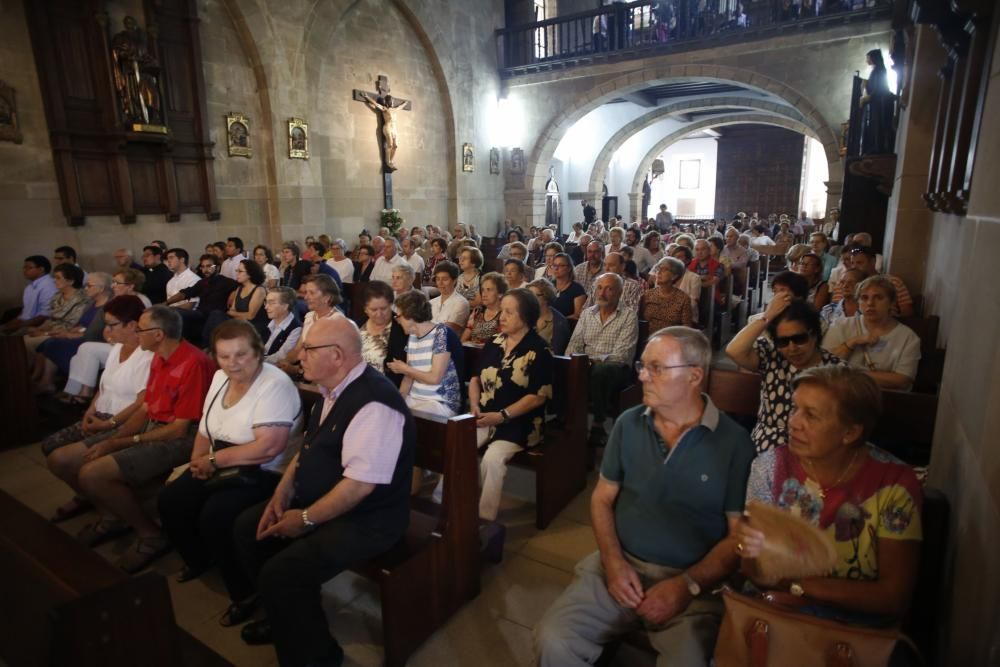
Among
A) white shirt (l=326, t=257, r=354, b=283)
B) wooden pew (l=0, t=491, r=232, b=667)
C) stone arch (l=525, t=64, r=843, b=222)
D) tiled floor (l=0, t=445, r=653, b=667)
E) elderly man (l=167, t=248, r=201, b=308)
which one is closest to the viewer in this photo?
wooden pew (l=0, t=491, r=232, b=667)

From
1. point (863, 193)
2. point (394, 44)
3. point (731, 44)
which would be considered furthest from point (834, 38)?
point (394, 44)

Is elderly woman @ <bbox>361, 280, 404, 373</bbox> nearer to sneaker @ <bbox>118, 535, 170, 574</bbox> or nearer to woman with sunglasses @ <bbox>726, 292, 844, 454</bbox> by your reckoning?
sneaker @ <bbox>118, 535, 170, 574</bbox>

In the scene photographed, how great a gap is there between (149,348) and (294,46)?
775cm

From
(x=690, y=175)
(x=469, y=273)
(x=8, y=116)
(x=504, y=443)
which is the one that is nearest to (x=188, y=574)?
(x=504, y=443)

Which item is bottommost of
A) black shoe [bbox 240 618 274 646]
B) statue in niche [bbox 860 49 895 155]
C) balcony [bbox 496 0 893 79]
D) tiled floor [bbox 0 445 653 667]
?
tiled floor [bbox 0 445 653 667]

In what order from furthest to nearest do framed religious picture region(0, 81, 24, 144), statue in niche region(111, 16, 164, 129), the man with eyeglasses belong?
statue in niche region(111, 16, 164, 129)
framed religious picture region(0, 81, 24, 144)
the man with eyeglasses

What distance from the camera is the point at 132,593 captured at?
1.03 m

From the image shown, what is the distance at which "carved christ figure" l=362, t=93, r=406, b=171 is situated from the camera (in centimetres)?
1055

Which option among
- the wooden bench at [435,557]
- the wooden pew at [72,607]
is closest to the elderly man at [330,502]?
the wooden bench at [435,557]

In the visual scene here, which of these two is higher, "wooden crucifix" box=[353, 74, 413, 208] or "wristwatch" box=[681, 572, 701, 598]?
"wooden crucifix" box=[353, 74, 413, 208]

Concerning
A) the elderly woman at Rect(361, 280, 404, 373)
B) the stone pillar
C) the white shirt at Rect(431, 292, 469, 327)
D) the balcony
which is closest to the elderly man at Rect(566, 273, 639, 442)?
the white shirt at Rect(431, 292, 469, 327)

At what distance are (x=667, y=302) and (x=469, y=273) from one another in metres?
1.74

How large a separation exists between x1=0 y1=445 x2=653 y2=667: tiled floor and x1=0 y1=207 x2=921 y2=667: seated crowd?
0.35ft

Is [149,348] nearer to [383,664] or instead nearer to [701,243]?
[383,664]
